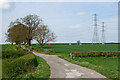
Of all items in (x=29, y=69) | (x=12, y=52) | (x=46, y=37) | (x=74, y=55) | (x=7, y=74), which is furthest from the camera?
(x=46, y=37)

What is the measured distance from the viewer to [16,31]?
45844 mm

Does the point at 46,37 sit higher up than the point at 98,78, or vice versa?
the point at 46,37

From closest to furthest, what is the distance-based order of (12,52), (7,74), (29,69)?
(7,74) < (29,69) < (12,52)

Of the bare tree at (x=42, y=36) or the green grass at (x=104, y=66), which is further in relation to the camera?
the bare tree at (x=42, y=36)

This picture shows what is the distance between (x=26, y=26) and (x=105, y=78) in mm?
51238

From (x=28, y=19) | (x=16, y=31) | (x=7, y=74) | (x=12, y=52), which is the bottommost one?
(x=7, y=74)

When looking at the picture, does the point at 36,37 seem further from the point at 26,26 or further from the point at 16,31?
the point at 26,26

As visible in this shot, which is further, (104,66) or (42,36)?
(42,36)

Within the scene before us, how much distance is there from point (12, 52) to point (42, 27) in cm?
3098

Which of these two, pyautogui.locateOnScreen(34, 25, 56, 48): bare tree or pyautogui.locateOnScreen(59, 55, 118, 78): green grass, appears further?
pyautogui.locateOnScreen(34, 25, 56, 48): bare tree

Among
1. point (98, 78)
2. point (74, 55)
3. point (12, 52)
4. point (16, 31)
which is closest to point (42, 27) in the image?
point (16, 31)

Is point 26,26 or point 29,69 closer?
point 29,69

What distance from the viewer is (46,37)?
149 ft

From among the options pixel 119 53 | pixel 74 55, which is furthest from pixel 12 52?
pixel 119 53
